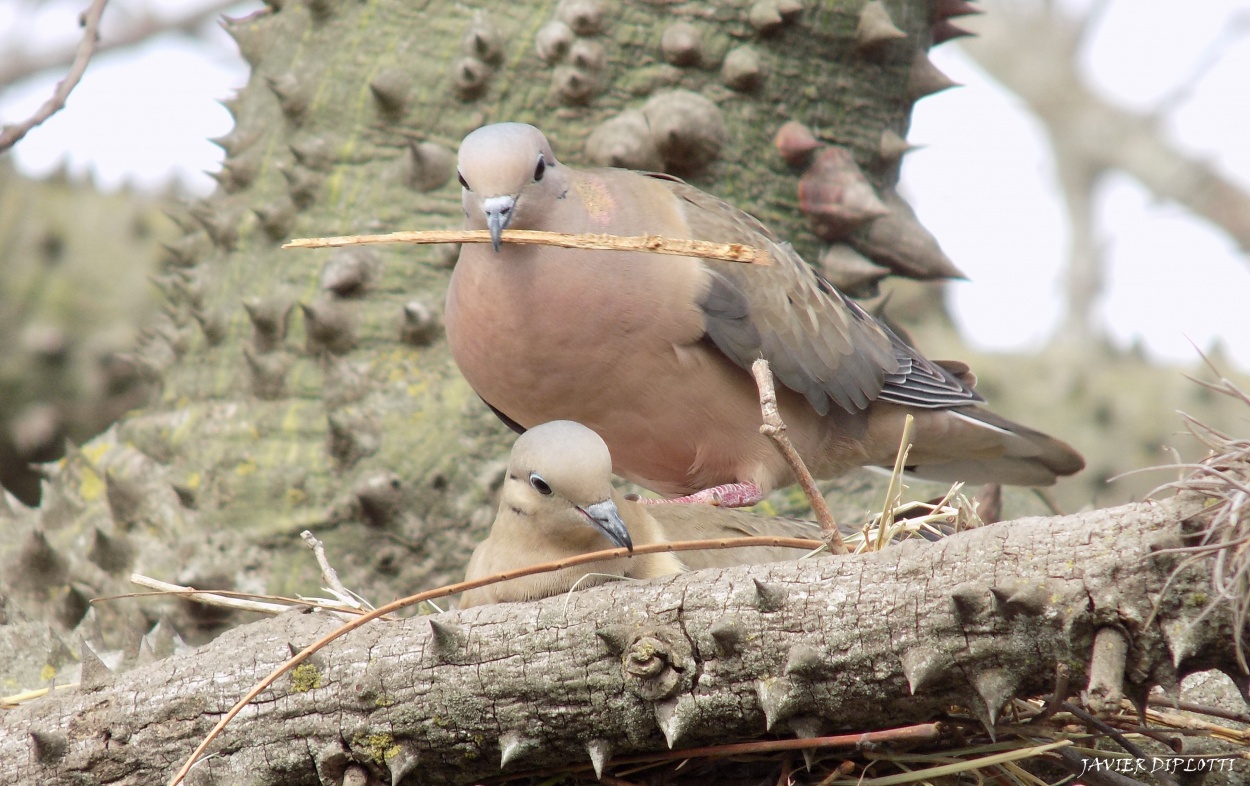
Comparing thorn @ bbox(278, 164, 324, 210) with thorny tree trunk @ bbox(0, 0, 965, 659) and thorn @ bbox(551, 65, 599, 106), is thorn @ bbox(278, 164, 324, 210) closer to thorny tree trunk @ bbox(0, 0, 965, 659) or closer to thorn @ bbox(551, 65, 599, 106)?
thorny tree trunk @ bbox(0, 0, 965, 659)

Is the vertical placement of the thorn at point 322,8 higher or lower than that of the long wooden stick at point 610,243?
lower

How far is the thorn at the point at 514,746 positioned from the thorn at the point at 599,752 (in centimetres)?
9

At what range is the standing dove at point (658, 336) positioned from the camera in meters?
3.07

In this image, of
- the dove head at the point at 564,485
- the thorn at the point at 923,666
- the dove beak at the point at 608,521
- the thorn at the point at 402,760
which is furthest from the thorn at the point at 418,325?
the thorn at the point at 923,666

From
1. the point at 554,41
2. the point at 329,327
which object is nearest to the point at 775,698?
the point at 329,327

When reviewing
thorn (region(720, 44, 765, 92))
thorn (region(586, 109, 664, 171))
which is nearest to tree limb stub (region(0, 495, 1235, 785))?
thorn (region(586, 109, 664, 171))

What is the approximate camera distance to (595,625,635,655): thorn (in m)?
2.01

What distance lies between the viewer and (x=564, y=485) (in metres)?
2.64

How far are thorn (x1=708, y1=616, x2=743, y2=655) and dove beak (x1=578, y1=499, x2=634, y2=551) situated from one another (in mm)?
470

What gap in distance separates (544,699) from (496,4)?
111 inches

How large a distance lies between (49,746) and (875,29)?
3.18 metres

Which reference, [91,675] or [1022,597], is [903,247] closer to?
[1022,597]

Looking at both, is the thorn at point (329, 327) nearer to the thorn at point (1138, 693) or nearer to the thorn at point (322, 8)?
the thorn at point (322, 8)

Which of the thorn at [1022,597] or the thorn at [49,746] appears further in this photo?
the thorn at [49,746]
